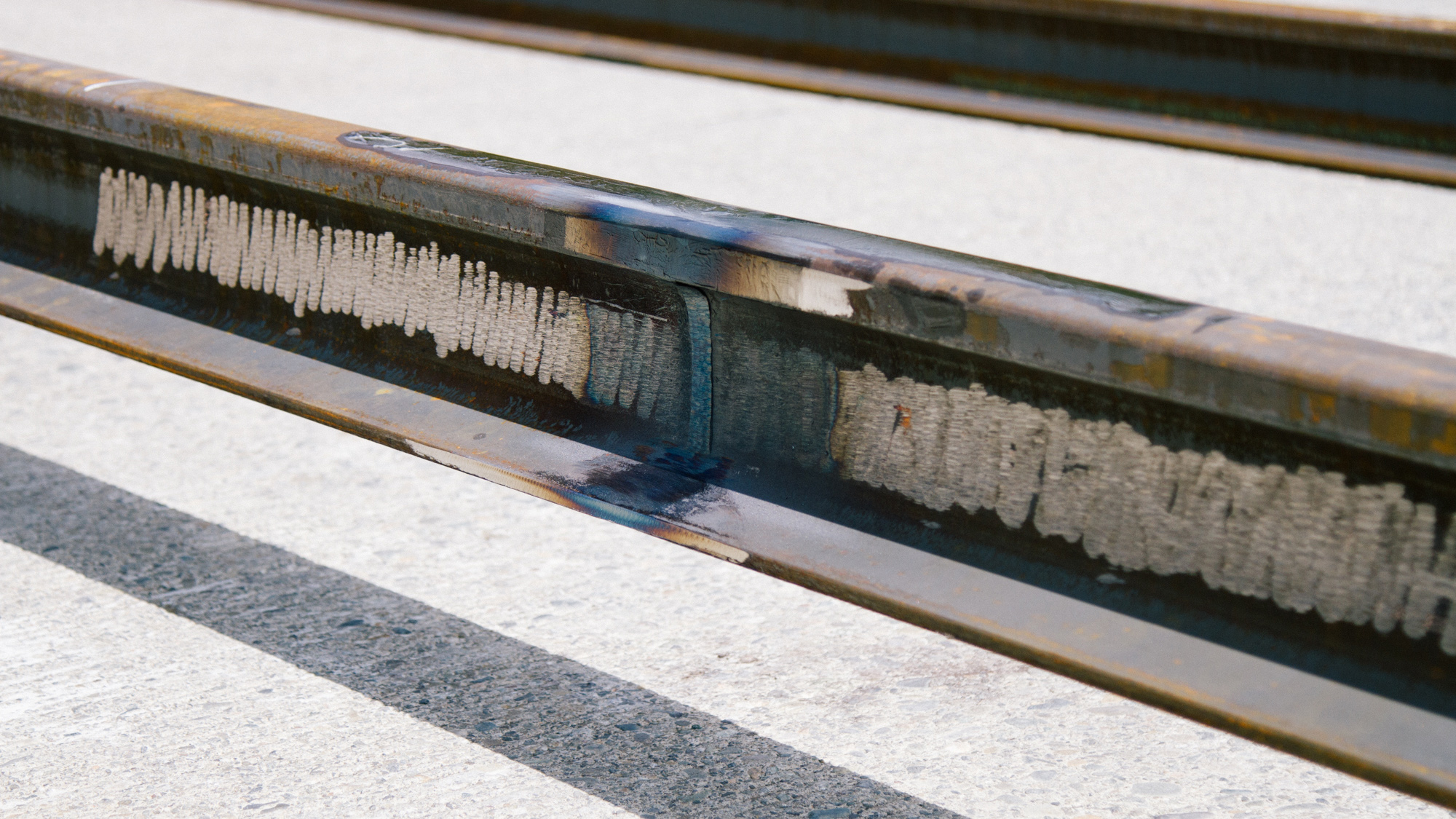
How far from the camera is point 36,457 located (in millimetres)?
4094

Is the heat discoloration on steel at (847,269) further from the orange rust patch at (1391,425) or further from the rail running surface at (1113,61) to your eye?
the rail running surface at (1113,61)

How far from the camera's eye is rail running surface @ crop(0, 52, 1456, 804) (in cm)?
172

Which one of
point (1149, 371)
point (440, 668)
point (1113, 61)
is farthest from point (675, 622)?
point (1113, 61)

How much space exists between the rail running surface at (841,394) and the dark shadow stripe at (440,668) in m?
0.58

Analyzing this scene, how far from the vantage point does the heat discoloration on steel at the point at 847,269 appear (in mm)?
1653

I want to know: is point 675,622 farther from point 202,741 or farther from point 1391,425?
point 1391,425

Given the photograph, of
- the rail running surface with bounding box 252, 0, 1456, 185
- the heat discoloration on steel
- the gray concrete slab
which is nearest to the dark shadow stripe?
the gray concrete slab

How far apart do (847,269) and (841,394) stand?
0.81 ft

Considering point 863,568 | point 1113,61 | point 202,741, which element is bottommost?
point 202,741

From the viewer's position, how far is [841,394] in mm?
2256

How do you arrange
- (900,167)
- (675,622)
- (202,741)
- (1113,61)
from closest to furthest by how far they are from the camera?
1. (202,741)
2. (675,622)
3. (900,167)
4. (1113,61)

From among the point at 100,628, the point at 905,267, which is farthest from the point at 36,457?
the point at 905,267

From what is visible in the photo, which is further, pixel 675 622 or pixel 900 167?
pixel 900 167

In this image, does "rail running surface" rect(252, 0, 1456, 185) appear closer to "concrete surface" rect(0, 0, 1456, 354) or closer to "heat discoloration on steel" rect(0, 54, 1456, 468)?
"concrete surface" rect(0, 0, 1456, 354)
